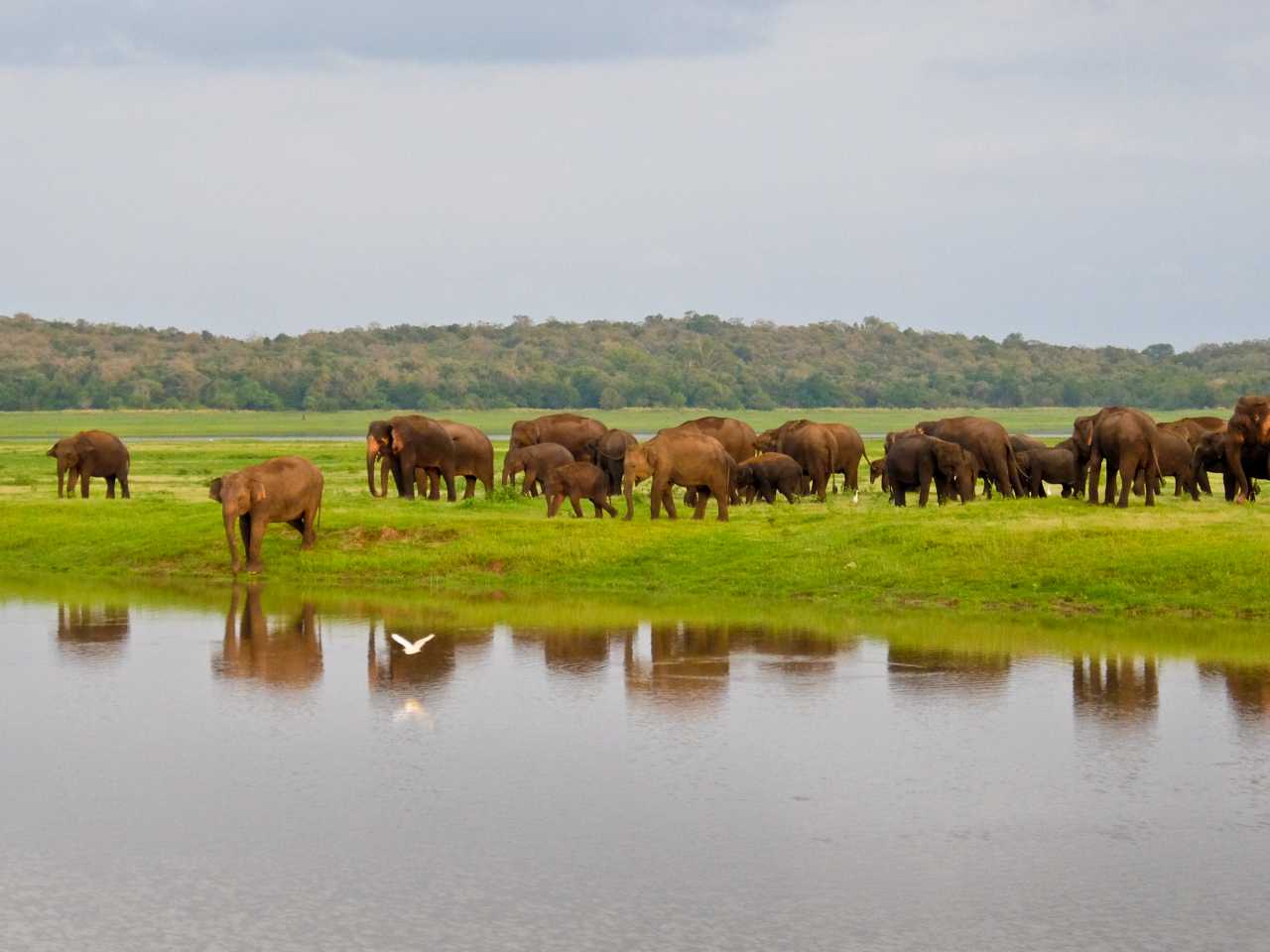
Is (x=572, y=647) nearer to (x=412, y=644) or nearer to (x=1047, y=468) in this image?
(x=412, y=644)

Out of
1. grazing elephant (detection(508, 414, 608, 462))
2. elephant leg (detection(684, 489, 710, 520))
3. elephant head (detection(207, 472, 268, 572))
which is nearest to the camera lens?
elephant head (detection(207, 472, 268, 572))

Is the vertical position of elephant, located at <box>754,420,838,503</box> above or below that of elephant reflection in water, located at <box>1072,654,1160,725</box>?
above

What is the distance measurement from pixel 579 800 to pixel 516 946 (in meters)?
3.34

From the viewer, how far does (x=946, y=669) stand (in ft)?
65.3

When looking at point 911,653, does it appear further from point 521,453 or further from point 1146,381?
point 1146,381

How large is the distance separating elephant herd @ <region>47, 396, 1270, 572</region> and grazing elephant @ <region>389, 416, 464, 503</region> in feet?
0.06

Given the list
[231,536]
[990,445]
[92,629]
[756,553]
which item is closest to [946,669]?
[756,553]

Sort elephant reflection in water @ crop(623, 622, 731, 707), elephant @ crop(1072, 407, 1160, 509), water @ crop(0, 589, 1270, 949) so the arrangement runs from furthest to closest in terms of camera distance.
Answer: elephant @ crop(1072, 407, 1160, 509) < elephant reflection in water @ crop(623, 622, 731, 707) < water @ crop(0, 589, 1270, 949)

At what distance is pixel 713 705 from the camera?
58.6 feet

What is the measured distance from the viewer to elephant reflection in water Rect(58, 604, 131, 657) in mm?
21844

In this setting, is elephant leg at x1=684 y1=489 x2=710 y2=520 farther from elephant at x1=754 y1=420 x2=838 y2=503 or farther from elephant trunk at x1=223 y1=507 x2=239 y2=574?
elephant trunk at x1=223 y1=507 x2=239 y2=574

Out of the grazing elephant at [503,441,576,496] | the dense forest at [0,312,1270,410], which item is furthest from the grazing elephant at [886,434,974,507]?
the dense forest at [0,312,1270,410]

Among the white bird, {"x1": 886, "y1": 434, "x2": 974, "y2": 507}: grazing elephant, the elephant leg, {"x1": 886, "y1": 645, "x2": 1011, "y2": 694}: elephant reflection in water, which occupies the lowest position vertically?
{"x1": 886, "y1": 645, "x2": 1011, "y2": 694}: elephant reflection in water

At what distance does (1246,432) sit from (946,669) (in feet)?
44.8
